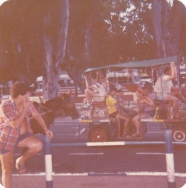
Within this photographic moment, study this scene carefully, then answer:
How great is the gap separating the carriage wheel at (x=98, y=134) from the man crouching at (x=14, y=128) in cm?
561

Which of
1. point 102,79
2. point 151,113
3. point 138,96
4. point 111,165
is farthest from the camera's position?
point 102,79

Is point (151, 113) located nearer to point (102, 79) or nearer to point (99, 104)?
point (99, 104)

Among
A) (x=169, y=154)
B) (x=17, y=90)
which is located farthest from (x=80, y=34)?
(x=169, y=154)

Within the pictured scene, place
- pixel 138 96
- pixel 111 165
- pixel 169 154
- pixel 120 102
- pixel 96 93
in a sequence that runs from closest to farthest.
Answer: pixel 169 154, pixel 111 165, pixel 138 96, pixel 120 102, pixel 96 93

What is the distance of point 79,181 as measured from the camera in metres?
6.12

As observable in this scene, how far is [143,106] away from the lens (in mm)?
9898

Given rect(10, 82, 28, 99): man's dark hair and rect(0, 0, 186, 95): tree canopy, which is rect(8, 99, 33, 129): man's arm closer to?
rect(10, 82, 28, 99): man's dark hair

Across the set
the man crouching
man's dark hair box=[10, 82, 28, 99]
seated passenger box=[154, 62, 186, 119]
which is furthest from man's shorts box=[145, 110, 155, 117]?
man's dark hair box=[10, 82, 28, 99]

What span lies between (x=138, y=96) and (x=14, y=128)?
5.85 meters

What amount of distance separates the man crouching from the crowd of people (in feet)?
17.4

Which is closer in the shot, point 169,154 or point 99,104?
point 169,154

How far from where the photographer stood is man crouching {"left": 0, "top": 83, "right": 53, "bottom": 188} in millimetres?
4328

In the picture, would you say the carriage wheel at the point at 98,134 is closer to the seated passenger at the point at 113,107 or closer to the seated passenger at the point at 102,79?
the seated passenger at the point at 113,107

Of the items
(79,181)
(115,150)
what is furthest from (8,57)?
(79,181)
